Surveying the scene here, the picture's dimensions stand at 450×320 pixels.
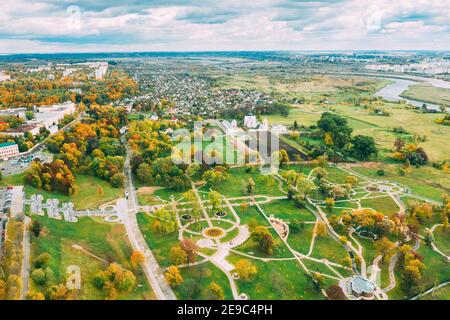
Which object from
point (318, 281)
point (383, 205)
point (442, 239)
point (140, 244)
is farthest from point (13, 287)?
point (442, 239)

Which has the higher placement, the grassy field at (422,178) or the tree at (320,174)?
the tree at (320,174)

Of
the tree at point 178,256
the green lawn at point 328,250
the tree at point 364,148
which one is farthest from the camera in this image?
the tree at point 364,148

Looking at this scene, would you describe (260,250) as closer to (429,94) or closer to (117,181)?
(117,181)

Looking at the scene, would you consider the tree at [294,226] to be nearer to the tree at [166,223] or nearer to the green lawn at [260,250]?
the green lawn at [260,250]

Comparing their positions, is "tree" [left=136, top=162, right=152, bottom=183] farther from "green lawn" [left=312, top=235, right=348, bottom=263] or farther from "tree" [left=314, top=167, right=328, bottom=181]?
"green lawn" [left=312, top=235, right=348, bottom=263]

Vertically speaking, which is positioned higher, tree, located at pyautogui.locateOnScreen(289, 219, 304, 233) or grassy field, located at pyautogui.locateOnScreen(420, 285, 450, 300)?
tree, located at pyautogui.locateOnScreen(289, 219, 304, 233)

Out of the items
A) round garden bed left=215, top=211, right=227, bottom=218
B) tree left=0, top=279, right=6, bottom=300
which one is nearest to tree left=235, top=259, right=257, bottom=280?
round garden bed left=215, top=211, right=227, bottom=218

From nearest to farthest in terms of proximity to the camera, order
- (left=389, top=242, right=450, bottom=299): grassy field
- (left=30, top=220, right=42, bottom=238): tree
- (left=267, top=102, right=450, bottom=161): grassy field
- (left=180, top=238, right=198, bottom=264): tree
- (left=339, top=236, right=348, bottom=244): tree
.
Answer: (left=389, top=242, right=450, bottom=299): grassy field → (left=180, top=238, right=198, bottom=264): tree → (left=30, top=220, right=42, bottom=238): tree → (left=339, top=236, right=348, bottom=244): tree → (left=267, top=102, right=450, bottom=161): grassy field

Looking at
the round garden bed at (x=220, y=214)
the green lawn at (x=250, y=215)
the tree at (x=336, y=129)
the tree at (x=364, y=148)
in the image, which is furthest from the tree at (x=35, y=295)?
the tree at (x=336, y=129)
